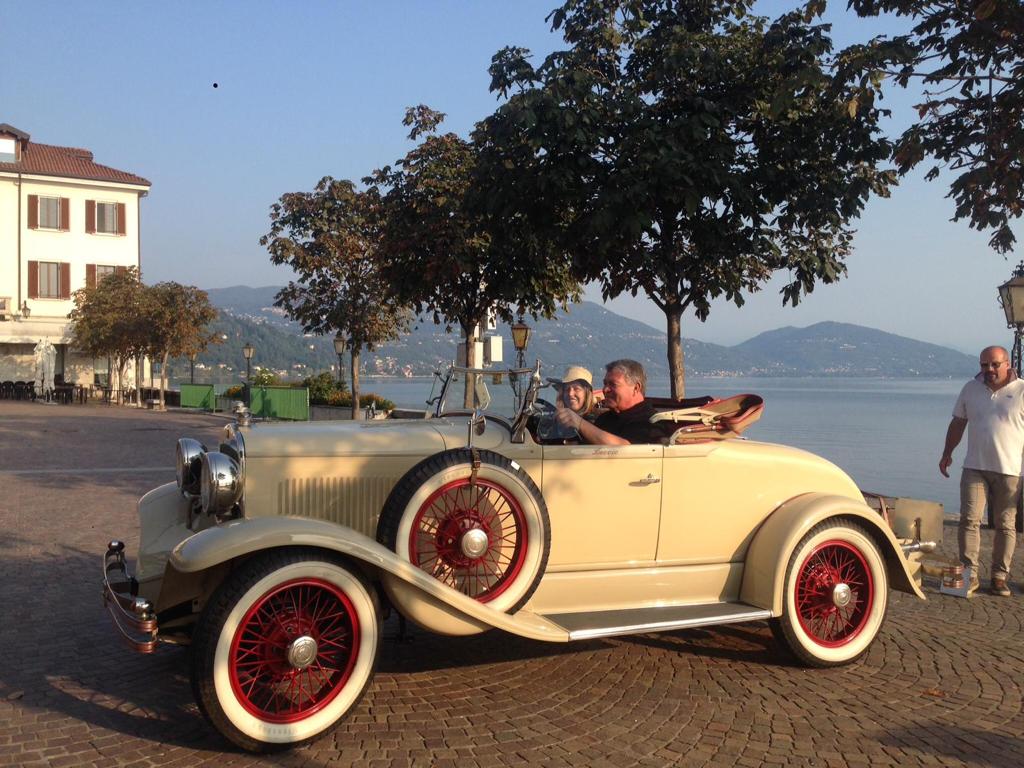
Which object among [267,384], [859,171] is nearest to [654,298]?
[859,171]

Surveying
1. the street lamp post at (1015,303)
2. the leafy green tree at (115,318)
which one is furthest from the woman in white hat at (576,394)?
the leafy green tree at (115,318)

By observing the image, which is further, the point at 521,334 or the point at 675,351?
the point at 521,334

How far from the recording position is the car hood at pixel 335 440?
4391mm

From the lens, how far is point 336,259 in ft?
88.6

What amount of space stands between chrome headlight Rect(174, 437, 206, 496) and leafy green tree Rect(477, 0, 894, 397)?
16.1 feet

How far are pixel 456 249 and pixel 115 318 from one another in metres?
28.3

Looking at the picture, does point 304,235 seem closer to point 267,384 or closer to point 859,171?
point 267,384

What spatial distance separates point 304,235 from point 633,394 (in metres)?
23.6

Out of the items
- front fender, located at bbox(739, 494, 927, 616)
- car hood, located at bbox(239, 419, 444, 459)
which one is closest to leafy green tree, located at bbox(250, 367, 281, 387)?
car hood, located at bbox(239, 419, 444, 459)

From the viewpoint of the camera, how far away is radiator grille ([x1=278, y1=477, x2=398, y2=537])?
439 centimetres

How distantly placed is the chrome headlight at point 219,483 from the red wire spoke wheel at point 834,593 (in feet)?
9.74

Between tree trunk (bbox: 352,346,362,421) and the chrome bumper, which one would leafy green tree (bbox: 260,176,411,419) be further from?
the chrome bumper

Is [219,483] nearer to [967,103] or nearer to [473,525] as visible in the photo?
[473,525]

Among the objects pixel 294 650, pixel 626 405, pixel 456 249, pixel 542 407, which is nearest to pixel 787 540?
pixel 626 405
